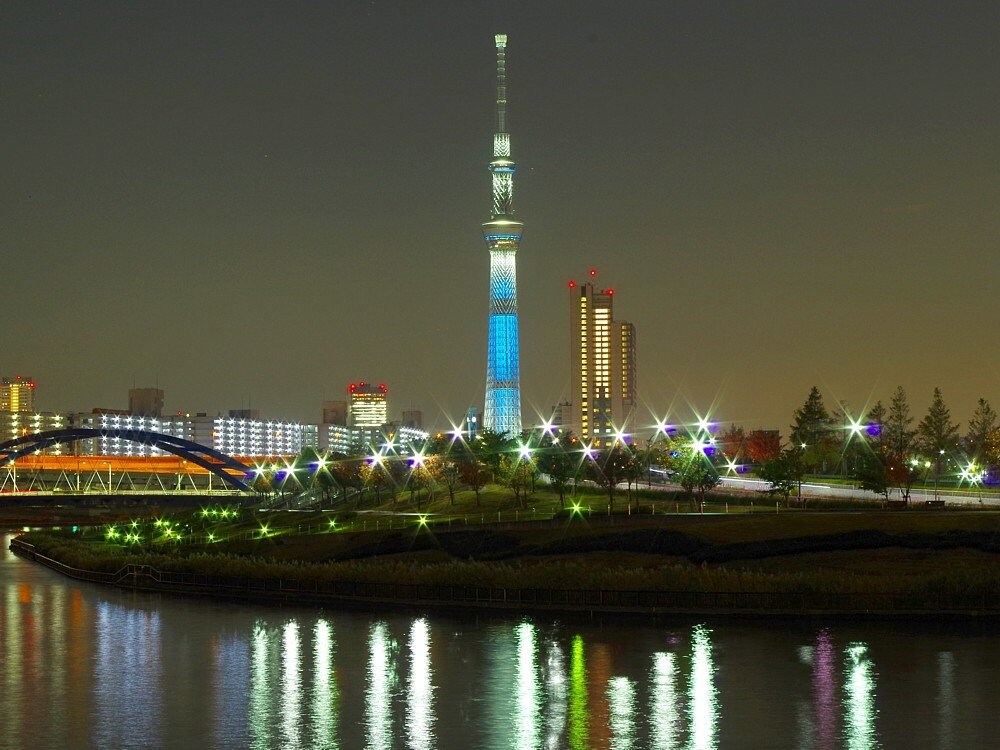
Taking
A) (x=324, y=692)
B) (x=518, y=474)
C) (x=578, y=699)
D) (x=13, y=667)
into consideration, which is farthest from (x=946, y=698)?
(x=518, y=474)

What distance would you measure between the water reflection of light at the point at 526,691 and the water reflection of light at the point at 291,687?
18.0 feet

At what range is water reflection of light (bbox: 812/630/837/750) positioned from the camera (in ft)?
115

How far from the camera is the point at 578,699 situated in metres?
40.5

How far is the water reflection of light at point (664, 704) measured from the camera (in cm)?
3494

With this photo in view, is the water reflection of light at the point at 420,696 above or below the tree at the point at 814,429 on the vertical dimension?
below

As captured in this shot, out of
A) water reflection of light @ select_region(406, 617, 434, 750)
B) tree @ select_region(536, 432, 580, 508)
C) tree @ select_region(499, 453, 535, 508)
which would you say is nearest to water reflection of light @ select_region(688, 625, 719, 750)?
water reflection of light @ select_region(406, 617, 434, 750)

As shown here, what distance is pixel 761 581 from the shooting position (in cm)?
6247

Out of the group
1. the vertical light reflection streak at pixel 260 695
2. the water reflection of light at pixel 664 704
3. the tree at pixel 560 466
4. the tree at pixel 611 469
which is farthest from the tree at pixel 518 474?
the water reflection of light at pixel 664 704

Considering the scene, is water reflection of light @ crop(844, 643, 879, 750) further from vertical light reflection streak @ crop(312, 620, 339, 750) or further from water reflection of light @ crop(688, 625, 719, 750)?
vertical light reflection streak @ crop(312, 620, 339, 750)

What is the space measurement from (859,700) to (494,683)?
1063 cm

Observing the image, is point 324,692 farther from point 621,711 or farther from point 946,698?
point 946,698

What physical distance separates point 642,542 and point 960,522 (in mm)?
16693

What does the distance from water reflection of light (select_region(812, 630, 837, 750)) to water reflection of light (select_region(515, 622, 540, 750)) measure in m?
6.87

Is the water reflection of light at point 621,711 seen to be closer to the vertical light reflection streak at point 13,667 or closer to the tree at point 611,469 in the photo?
the vertical light reflection streak at point 13,667
